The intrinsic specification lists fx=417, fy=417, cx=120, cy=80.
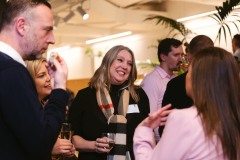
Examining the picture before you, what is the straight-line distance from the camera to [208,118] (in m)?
1.43

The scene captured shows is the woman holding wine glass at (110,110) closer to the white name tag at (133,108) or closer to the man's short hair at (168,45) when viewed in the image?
the white name tag at (133,108)

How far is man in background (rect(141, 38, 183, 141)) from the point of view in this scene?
3844 mm

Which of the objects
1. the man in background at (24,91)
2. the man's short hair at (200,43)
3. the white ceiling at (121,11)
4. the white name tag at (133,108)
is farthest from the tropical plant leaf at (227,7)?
the white ceiling at (121,11)

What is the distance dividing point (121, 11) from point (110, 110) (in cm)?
763

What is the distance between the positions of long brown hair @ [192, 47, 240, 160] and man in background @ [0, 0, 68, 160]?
0.48m

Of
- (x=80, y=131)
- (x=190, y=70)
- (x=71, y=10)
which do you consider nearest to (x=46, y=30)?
(x=190, y=70)

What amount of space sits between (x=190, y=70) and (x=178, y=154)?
12.3 inches

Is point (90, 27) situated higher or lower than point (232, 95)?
higher

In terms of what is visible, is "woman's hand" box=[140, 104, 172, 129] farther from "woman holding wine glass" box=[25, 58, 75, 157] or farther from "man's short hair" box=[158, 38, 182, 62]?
"man's short hair" box=[158, 38, 182, 62]

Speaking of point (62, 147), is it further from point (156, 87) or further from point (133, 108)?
point (156, 87)

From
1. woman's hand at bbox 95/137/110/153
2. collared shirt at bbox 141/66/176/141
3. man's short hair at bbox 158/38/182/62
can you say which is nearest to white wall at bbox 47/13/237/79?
man's short hair at bbox 158/38/182/62

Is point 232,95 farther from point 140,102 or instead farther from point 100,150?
point 140,102

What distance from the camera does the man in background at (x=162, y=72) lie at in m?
3.84

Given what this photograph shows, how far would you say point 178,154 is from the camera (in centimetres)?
145
